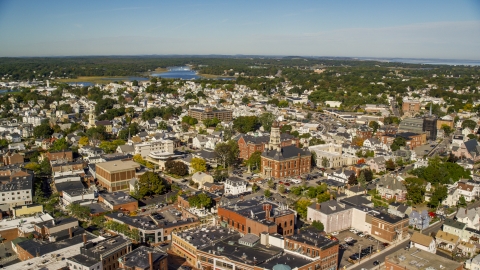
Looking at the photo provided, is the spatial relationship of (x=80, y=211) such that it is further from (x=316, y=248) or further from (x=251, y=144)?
(x=251, y=144)

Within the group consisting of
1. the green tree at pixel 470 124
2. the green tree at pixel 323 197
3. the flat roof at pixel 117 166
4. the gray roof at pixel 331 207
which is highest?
the green tree at pixel 470 124

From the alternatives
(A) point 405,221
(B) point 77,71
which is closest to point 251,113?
(A) point 405,221

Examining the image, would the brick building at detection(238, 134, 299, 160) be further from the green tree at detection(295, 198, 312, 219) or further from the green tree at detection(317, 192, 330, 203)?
the green tree at detection(295, 198, 312, 219)

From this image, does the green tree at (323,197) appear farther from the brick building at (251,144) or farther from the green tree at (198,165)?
the brick building at (251,144)

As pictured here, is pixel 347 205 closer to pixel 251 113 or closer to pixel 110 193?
pixel 110 193

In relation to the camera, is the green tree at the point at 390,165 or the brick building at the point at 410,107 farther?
the brick building at the point at 410,107

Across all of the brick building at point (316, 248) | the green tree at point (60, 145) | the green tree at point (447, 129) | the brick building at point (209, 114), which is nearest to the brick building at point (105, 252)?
the brick building at point (316, 248)
